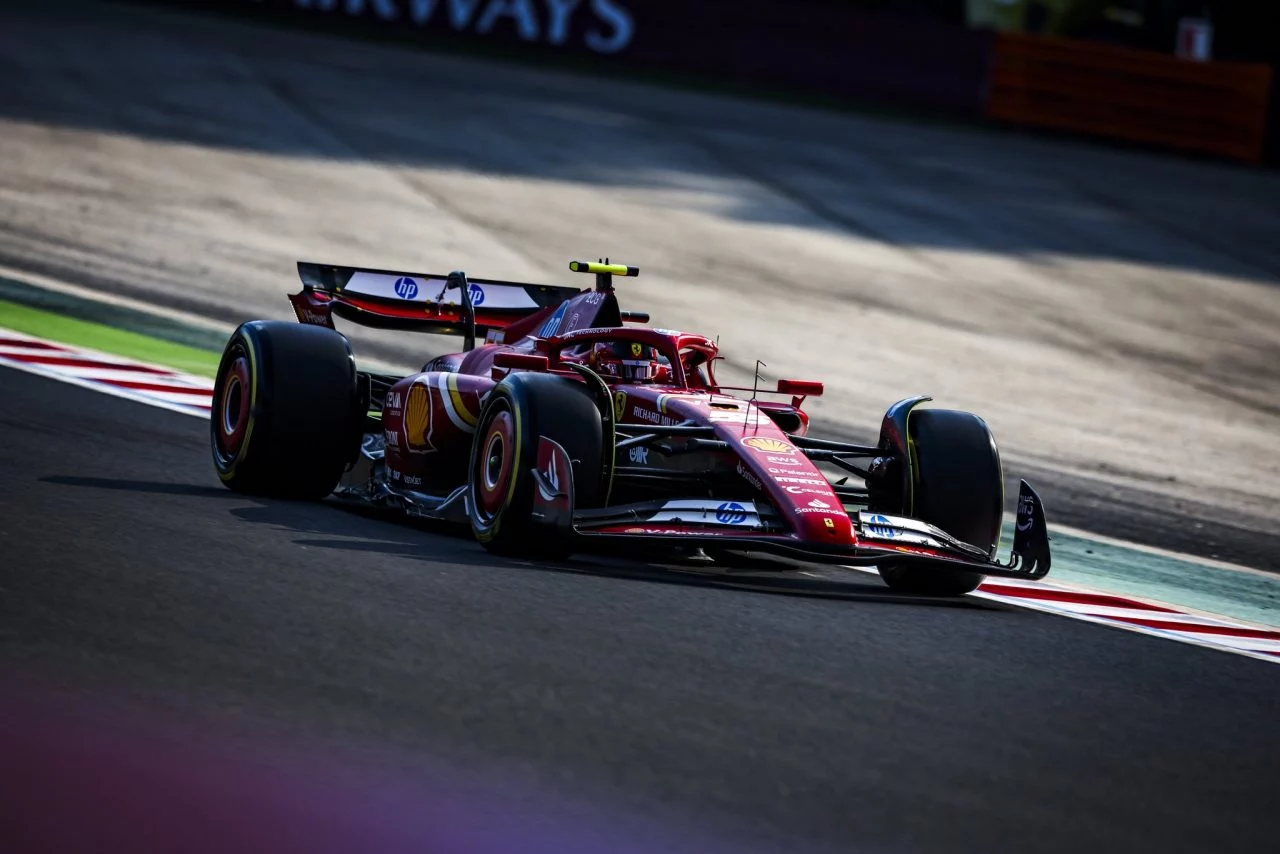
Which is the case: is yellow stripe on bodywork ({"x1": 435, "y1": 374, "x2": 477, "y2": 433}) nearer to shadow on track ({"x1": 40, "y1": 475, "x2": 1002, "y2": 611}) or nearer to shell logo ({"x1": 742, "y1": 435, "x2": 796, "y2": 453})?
shadow on track ({"x1": 40, "y1": 475, "x2": 1002, "y2": 611})

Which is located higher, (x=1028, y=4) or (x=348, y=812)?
(x=1028, y=4)

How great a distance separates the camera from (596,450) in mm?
8242

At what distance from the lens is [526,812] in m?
4.88

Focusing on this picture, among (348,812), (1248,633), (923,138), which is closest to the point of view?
(348,812)

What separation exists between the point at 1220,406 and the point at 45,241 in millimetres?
9812

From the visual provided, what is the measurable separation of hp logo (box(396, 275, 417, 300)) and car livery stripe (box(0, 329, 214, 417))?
5.94ft

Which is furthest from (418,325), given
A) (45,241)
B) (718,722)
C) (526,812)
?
(45,241)

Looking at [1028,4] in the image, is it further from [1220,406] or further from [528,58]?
[1220,406]

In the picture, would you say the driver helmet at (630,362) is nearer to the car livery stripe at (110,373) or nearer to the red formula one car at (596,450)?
the red formula one car at (596,450)

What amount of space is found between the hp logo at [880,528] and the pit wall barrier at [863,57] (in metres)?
21.3

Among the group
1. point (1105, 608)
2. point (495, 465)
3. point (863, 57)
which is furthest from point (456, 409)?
point (863, 57)

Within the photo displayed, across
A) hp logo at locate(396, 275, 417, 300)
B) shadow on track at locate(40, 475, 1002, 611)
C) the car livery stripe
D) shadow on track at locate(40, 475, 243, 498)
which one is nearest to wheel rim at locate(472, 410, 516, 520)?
shadow on track at locate(40, 475, 1002, 611)

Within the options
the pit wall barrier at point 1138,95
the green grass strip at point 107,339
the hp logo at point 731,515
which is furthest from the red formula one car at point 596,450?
the pit wall barrier at point 1138,95

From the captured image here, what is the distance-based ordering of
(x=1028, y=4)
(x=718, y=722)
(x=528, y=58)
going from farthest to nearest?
(x=1028, y=4), (x=528, y=58), (x=718, y=722)
